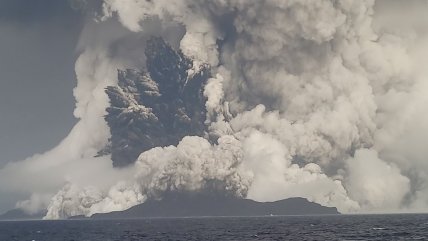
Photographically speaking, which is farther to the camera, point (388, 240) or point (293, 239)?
point (293, 239)

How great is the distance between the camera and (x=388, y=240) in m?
165

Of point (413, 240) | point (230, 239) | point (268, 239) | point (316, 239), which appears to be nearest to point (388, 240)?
point (413, 240)

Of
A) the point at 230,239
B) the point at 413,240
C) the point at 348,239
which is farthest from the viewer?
the point at 230,239

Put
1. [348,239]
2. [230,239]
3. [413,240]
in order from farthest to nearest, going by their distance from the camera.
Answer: [230,239], [348,239], [413,240]

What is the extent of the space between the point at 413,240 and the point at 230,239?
5914cm

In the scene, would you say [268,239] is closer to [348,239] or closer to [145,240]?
[348,239]

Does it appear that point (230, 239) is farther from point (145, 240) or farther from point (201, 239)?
point (145, 240)

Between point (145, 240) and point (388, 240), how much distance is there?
83.0 metres

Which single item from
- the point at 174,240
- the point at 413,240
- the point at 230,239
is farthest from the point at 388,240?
the point at 174,240

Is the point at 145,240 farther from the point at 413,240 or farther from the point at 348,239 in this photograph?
the point at 413,240

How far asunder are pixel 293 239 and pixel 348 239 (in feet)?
58.1

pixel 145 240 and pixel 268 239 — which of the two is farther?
pixel 145 240

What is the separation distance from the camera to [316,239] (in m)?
178

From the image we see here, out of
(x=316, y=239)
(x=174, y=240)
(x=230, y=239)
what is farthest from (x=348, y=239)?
(x=174, y=240)
